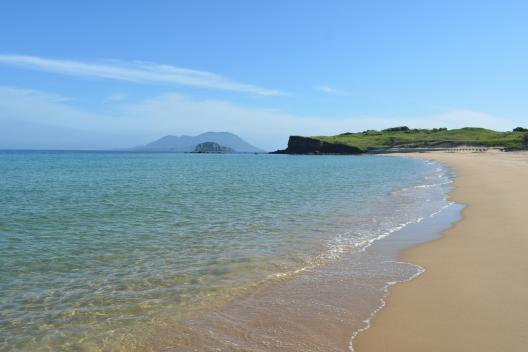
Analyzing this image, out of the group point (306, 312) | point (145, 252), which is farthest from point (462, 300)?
point (145, 252)

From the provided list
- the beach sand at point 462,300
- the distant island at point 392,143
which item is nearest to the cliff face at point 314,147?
the distant island at point 392,143

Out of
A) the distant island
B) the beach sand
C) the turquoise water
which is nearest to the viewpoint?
the beach sand

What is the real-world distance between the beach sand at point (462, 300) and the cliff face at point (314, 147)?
16025 cm

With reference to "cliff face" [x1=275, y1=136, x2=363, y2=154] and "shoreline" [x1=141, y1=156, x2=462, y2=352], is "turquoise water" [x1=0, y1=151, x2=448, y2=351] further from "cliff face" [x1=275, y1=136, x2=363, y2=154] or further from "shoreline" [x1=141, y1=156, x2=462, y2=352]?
"cliff face" [x1=275, y1=136, x2=363, y2=154]

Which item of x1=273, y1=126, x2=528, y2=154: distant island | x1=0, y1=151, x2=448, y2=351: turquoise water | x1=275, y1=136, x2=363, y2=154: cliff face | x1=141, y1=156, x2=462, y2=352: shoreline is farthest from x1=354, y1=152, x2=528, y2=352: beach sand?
x1=275, y1=136, x2=363, y2=154: cliff face

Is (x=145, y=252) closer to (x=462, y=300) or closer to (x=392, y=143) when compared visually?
(x=462, y=300)

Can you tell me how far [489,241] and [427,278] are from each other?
4.76m

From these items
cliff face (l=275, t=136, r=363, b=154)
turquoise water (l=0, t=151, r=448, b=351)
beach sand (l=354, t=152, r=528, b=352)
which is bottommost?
turquoise water (l=0, t=151, r=448, b=351)

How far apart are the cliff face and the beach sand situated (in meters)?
160

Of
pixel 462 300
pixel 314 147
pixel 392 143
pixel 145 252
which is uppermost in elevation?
pixel 392 143

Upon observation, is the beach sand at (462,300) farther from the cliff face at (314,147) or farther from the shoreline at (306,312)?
the cliff face at (314,147)

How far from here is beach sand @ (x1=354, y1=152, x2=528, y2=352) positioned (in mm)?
6281

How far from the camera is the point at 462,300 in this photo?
316 inches

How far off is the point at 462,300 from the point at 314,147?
577ft
